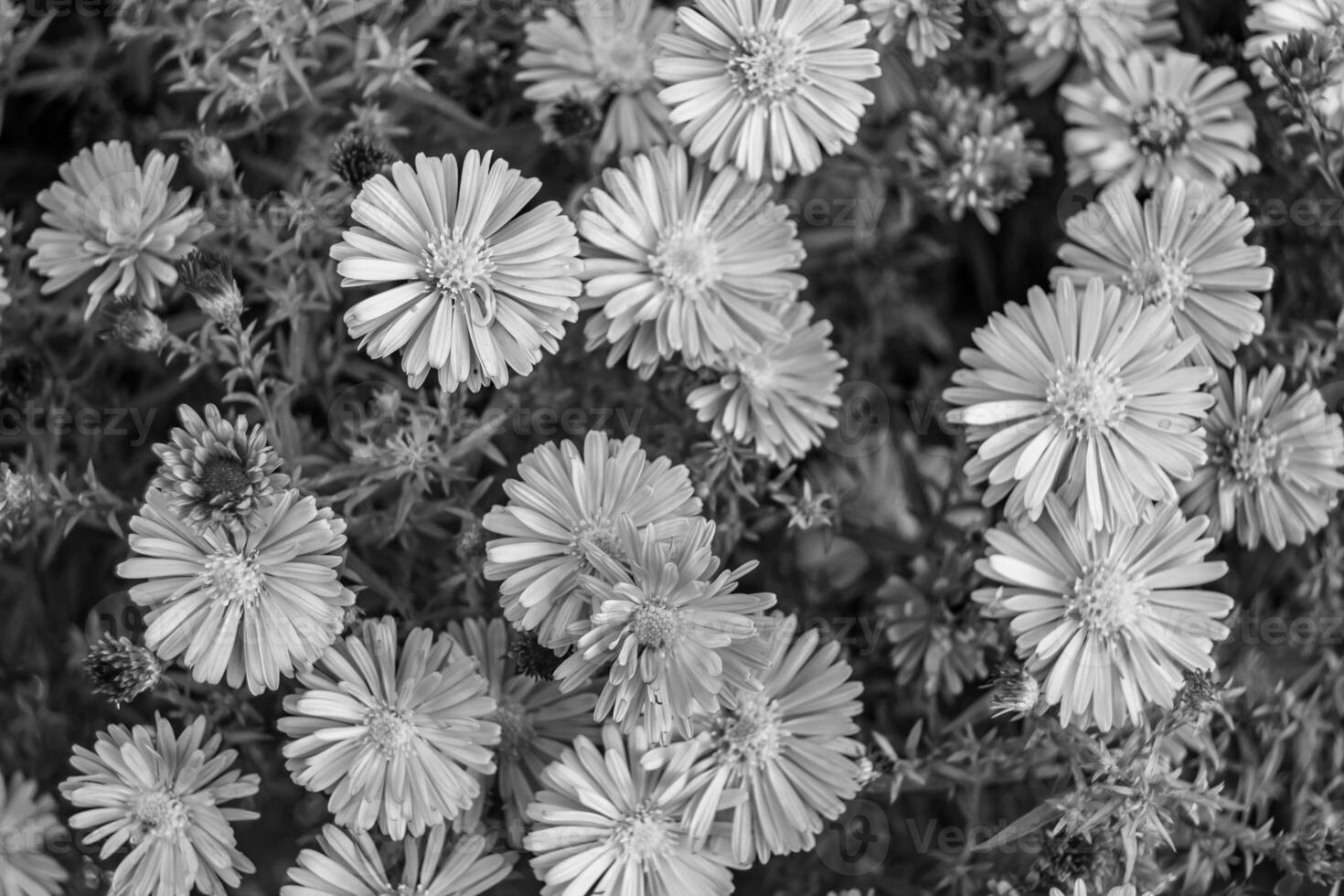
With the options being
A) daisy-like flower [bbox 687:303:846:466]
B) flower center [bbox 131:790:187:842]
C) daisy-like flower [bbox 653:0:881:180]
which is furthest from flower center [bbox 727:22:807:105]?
flower center [bbox 131:790:187:842]

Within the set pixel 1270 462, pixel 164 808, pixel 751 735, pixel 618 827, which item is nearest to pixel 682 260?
pixel 751 735

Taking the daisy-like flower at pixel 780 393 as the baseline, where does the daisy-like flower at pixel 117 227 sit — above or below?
above

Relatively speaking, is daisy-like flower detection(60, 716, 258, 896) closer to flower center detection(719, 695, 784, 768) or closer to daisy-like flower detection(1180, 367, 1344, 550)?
flower center detection(719, 695, 784, 768)

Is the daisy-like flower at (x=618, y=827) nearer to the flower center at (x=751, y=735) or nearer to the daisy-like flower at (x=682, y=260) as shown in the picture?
the flower center at (x=751, y=735)

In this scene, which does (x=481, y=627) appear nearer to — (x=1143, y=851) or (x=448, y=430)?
(x=448, y=430)

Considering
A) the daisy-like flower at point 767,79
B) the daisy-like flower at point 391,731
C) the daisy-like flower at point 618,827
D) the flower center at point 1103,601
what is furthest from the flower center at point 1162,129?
the daisy-like flower at point 391,731

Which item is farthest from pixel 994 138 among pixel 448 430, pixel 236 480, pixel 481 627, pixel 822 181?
pixel 236 480
